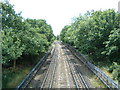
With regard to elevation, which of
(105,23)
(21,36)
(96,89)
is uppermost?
(105,23)

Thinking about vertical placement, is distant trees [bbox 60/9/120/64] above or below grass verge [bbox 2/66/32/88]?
above

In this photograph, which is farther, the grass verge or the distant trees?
the distant trees

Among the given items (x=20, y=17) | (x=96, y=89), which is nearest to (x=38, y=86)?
(x=96, y=89)

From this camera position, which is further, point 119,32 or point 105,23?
point 105,23

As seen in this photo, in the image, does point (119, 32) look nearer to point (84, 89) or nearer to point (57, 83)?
point (84, 89)

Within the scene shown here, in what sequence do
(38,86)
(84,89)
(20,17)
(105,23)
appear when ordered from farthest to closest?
(105,23) → (20,17) → (38,86) → (84,89)

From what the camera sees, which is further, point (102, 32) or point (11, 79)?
point (102, 32)

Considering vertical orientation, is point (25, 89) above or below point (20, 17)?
below

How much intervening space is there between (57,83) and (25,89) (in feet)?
11.6

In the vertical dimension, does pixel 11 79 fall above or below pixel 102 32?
below

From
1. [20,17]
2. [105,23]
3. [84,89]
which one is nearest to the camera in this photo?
[84,89]

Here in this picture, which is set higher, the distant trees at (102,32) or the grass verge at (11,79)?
the distant trees at (102,32)

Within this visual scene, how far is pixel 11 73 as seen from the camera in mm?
16625

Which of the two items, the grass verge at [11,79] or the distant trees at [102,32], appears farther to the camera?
the distant trees at [102,32]
